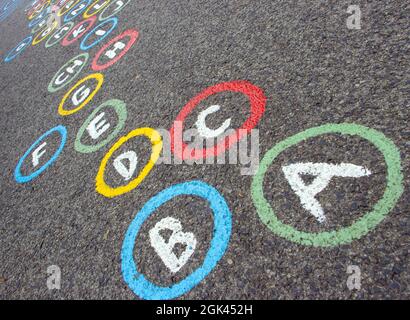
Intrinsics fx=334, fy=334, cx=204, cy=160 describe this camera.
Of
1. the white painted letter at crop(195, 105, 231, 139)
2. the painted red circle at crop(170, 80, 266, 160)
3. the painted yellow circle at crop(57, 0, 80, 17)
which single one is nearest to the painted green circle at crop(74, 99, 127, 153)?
the painted red circle at crop(170, 80, 266, 160)

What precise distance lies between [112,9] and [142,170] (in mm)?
3413

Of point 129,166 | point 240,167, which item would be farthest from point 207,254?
point 129,166

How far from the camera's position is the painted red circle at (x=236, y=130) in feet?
6.97

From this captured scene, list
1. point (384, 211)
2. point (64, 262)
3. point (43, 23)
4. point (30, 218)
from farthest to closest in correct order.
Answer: point (43, 23) < point (30, 218) < point (64, 262) < point (384, 211)

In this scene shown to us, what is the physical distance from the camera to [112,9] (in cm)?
475

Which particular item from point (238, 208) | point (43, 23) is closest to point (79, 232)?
point (238, 208)

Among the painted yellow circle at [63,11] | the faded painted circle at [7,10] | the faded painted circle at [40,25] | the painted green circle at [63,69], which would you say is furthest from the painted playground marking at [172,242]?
the faded painted circle at [7,10]

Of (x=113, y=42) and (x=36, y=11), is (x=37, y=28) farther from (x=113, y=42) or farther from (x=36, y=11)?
(x=113, y=42)

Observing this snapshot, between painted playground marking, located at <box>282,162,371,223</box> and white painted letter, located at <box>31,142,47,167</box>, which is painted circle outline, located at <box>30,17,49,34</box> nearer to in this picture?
white painted letter, located at <box>31,142,47,167</box>

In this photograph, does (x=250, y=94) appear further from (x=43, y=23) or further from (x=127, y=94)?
(x=43, y=23)

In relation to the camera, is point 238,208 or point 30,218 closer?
point 238,208

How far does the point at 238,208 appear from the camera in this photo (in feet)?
5.87

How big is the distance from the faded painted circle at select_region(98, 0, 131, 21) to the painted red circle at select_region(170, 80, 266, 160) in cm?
287

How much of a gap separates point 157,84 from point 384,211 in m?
2.10
